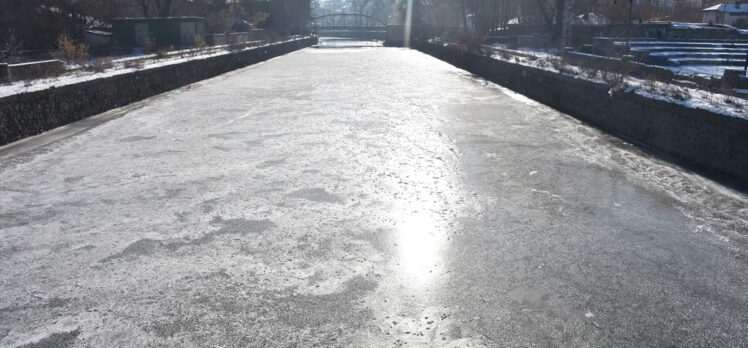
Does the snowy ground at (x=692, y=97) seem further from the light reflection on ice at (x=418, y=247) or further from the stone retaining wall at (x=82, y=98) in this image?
the stone retaining wall at (x=82, y=98)

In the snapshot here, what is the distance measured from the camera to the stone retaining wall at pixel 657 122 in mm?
7254

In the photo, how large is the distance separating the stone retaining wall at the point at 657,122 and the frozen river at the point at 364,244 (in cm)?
53

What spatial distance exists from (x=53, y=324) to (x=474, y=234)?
3564 millimetres

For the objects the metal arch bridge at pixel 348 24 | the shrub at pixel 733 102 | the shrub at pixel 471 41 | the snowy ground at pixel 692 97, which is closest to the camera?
the snowy ground at pixel 692 97

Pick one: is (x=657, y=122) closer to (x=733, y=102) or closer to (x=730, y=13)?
(x=733, y=102)

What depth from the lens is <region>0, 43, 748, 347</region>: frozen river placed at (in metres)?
3.72

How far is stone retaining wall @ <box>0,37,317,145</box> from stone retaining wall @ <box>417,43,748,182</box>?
10832mm

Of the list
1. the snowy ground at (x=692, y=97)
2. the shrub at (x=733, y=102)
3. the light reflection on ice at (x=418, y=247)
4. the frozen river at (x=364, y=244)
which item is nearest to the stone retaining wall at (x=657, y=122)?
the snowy ground at (x=692, y=97)

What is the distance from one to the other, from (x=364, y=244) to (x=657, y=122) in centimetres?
626

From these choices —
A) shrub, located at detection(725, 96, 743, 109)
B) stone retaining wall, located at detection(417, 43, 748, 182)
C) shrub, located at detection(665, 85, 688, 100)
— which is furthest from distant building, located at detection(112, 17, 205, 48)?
shrub, located at detection(725, 96, 743, 109)

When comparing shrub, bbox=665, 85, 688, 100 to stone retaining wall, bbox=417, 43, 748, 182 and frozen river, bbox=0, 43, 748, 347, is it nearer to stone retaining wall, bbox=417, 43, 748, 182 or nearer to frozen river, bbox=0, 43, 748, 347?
stone retaining wall, bbox=417, 43, 748, 182

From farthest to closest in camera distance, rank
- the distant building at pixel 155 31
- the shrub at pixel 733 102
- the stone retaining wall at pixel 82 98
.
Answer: the distant building at pixel 155 31, the stone retaining wall at pixel 82 98, the shrub at pixel 733 102

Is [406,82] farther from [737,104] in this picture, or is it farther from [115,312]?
[115,312]

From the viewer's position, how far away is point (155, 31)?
39.5m
